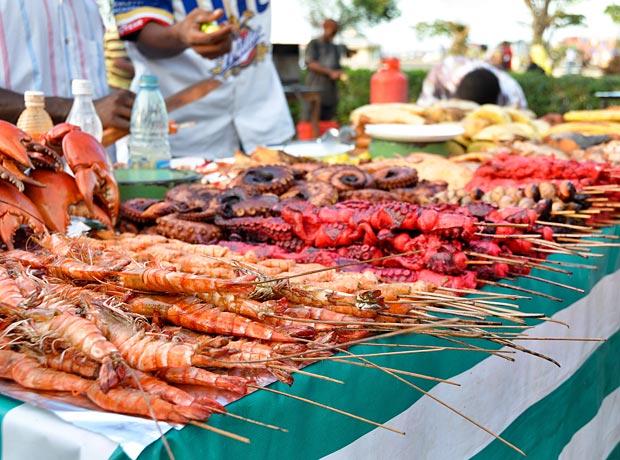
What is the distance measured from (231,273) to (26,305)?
409 millimetres

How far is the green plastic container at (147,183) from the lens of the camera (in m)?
2.43

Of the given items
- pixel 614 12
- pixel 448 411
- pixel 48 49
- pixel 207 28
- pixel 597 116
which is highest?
pixel 614 12

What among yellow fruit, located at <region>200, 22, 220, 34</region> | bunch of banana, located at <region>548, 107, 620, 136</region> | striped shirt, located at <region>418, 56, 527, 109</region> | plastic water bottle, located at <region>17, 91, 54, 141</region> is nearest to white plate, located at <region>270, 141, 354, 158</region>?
yellow fruit, located at <region>200, 22, 220, 34</region>

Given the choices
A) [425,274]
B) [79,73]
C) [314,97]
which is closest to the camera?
[425,274]

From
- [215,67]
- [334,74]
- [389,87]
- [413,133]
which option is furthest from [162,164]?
[334,74]

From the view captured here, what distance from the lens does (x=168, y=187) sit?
2488 millimetres

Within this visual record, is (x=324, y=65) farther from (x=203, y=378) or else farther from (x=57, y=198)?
(x=203, y=378)

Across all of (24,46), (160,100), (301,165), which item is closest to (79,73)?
(24,46)

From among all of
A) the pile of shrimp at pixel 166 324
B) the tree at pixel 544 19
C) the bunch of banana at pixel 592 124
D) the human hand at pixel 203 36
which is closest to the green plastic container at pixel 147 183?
the pile of shrimp at pixel 166 324

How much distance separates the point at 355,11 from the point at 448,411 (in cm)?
3933

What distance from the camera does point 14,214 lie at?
171 cm

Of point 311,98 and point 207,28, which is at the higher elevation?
point 207,28

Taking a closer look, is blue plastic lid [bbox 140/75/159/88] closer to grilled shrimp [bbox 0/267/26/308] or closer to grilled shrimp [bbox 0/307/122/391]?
grilled shrimp [bbox 0/267/26/308]

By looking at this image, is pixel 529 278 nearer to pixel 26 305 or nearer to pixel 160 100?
pixel 26 305
